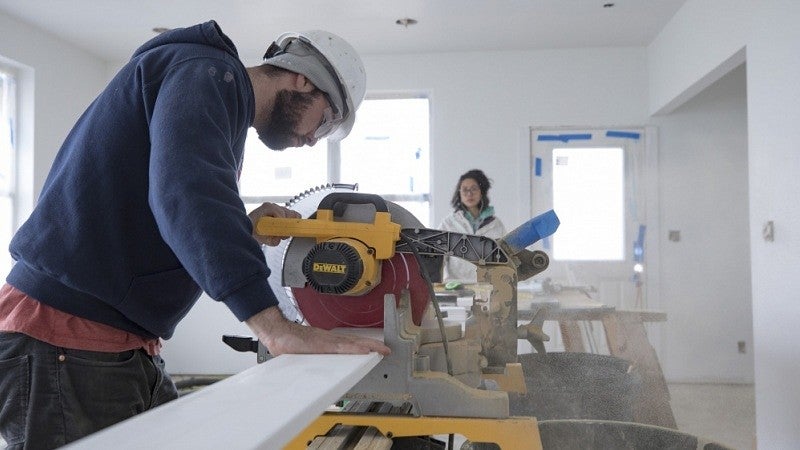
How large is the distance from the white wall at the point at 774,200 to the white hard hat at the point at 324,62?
1.93 m

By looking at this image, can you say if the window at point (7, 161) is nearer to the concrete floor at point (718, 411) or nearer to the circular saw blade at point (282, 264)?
the circular saw blade at point (282, 264)

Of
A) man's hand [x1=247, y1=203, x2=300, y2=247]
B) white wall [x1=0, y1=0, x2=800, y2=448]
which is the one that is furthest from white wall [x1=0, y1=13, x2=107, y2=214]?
man's hand [x1=247, y1=203, x2=300, y2=247]

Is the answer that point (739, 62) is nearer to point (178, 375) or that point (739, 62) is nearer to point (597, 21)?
A: point (597, 21)

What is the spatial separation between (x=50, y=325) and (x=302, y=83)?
0.55 metres

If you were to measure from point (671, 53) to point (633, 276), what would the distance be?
150 cm

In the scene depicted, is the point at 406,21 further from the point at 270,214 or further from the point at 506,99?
the point at 270,214

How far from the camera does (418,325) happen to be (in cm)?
109

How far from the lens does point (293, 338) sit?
83cm

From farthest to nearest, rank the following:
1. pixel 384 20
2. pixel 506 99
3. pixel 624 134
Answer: pixel 506 99
pixel 624 134
pixel 384 20

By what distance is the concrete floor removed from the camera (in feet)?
9.45

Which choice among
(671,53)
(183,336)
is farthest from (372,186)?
(671,53)

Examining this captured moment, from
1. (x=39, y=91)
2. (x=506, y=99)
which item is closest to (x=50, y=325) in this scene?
(x=39, y=91)

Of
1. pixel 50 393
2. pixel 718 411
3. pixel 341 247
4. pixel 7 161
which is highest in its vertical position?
pixel 7 161

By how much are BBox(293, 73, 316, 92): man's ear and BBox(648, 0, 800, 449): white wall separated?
6.59ft
